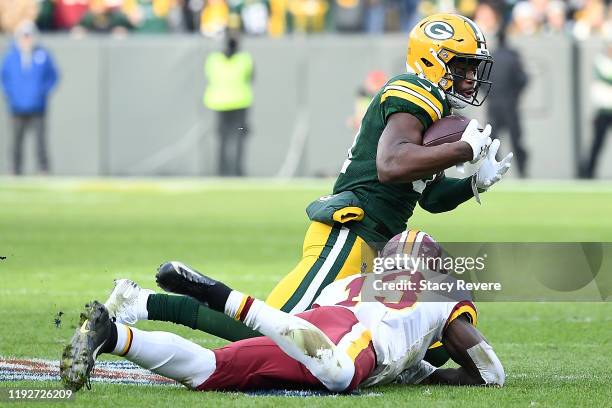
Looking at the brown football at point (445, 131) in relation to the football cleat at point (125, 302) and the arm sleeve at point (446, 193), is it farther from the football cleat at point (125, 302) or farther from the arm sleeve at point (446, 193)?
the football cleat at point (125, 302)

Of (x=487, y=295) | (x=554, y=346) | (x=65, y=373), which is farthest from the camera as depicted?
(x=487, y=295)

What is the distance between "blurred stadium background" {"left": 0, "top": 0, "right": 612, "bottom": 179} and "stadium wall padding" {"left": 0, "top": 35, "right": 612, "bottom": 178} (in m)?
0.01

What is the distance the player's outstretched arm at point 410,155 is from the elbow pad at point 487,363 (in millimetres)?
740

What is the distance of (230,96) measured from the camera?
18.9 meters

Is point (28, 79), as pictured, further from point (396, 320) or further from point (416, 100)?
point (396, 320)

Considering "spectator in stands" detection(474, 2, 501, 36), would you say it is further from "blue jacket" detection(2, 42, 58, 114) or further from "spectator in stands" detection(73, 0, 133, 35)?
"blue jacket" detection(2, 42, 58, 114)

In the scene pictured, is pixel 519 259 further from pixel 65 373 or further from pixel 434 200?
pixel 65 373

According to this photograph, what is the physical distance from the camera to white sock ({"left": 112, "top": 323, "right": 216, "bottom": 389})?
5066 millimetres

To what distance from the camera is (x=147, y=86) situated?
19516 mm

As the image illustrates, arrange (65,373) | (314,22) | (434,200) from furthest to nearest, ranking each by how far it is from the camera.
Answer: (314,22), (434,200), (65,373)

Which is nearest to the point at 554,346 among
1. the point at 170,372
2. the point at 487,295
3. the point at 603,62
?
the point at 487,295

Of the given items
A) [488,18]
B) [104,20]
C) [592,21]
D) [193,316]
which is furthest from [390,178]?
[104,20]

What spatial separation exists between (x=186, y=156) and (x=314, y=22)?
303cm

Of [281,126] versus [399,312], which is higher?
[399,312]
